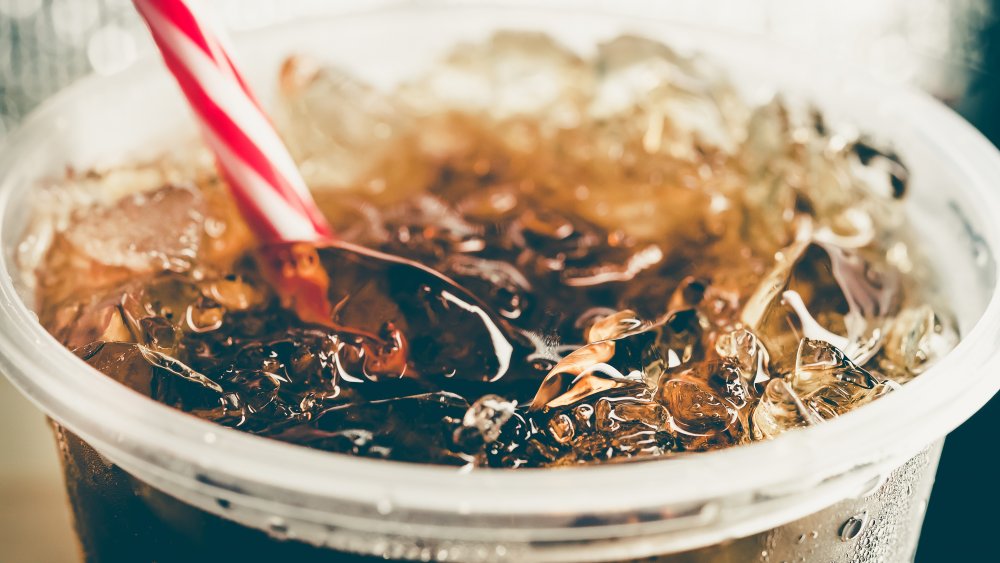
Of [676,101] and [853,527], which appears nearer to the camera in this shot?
[853,527]

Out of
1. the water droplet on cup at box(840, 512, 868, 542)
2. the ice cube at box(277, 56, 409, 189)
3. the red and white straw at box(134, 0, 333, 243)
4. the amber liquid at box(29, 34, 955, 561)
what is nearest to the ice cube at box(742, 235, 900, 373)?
the amber liquid at box(29, 34, 955, 561)

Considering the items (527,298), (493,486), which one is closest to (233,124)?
(527,298)

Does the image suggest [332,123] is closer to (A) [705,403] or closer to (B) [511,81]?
(B) [511,81]

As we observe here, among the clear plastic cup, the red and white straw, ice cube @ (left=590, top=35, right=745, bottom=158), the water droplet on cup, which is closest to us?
the clear plastic cup

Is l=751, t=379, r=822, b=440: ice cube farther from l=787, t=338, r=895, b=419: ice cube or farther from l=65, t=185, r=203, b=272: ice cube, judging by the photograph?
l=65, t=185, r=203, b=272: ice cube

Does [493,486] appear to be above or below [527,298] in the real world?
above

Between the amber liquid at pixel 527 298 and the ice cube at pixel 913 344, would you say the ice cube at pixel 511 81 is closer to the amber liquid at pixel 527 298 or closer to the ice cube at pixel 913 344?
the amber liquid at pixel 527 298
